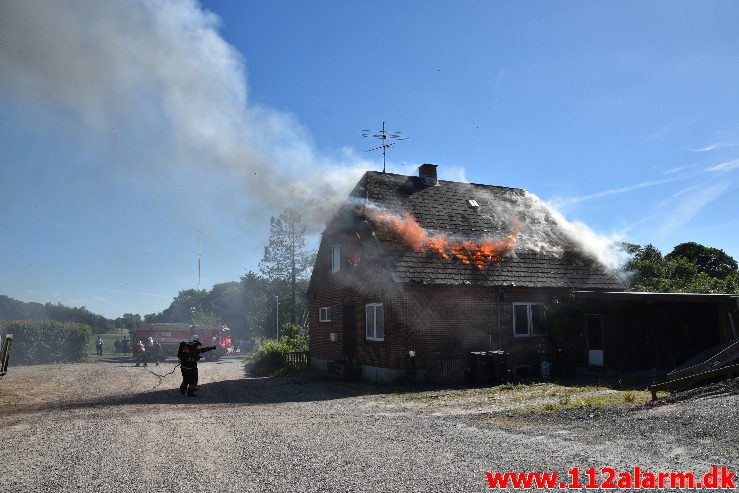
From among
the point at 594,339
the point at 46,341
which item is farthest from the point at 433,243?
the point at 46,341

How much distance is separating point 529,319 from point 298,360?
10114mm

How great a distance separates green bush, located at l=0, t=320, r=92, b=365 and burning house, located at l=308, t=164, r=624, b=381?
19.4 metres

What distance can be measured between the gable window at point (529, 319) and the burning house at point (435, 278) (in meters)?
→ 0.04

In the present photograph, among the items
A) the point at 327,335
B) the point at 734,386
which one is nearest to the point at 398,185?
the point at 327,335

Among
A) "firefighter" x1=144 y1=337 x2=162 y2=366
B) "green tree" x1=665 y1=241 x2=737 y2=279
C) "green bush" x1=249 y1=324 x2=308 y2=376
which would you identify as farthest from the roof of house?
"green tree" x1=665 y1=241 x2=737 y2=279

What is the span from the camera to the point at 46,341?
106ft

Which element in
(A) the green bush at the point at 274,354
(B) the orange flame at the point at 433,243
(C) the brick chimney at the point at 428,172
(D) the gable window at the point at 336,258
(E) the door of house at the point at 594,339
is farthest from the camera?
(A) the green bush at the point at 274,354

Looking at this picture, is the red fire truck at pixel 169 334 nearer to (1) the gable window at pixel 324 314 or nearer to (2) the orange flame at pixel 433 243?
(1) the gable window at pixel 324 314

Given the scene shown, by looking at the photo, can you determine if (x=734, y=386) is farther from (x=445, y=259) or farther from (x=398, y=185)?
(x=398, y=185)

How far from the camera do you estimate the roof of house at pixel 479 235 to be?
57.0 feet

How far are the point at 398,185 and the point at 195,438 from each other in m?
14.6

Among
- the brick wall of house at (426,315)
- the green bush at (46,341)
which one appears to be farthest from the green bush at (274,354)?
the green bush at (46,341)

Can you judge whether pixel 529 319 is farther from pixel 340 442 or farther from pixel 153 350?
pixel 153 350

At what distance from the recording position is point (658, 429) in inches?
307
